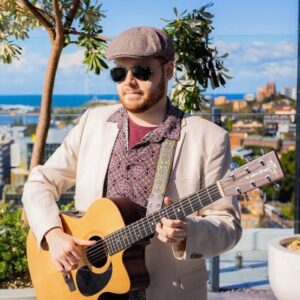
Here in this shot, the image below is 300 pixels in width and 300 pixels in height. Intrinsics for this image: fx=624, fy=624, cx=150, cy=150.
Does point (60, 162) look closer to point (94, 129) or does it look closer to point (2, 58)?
point (94, 129)

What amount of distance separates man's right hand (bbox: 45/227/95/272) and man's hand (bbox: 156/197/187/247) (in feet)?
1.38

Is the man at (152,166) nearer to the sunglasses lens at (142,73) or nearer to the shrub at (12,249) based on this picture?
the sunglasses lens at (142,73)

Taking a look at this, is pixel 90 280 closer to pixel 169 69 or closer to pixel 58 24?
pixel 169 69

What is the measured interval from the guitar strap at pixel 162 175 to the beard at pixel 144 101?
0.13m

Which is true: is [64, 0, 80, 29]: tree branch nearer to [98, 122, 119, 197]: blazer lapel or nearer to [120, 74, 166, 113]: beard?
[98, 122, 119, 197]: blazer lapel

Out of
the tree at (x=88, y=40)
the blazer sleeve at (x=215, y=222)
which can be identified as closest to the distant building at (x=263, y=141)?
the tree at (x=88, y=40)

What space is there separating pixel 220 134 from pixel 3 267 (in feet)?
6.67

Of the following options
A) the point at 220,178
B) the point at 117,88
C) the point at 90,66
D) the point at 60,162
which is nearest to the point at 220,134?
the point at 220,178

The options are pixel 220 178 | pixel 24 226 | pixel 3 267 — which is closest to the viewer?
pixel 220 178

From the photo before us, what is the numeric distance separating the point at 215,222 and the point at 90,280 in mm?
562

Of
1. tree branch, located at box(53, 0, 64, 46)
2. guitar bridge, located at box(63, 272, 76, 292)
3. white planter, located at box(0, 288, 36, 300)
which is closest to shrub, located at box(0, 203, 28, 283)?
white planter, located at box(0, 288, 36, 300)

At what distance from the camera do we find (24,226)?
A: 12.9ft

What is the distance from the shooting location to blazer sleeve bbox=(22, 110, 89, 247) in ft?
7.29

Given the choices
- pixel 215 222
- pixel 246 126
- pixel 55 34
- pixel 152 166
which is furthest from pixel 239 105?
pixel 215 222
